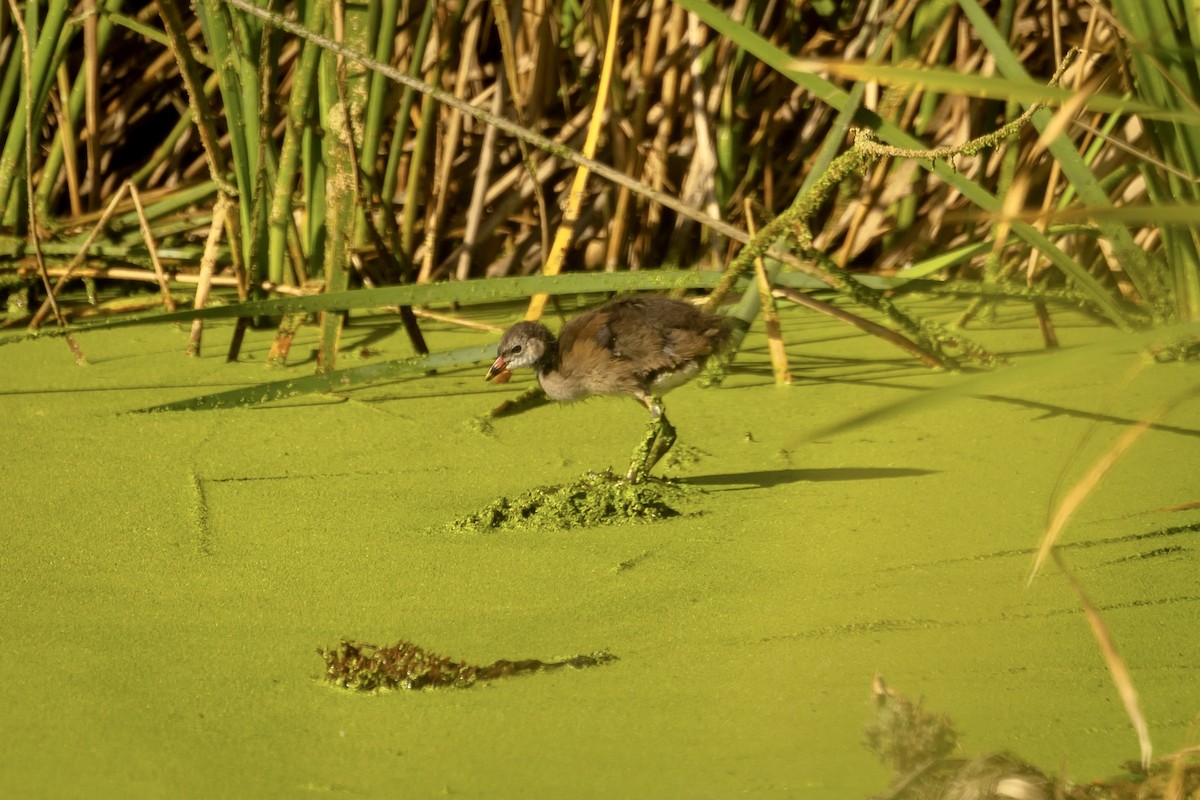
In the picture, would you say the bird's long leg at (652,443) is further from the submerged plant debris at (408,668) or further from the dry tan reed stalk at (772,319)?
the submerged plant debris at (408,668)

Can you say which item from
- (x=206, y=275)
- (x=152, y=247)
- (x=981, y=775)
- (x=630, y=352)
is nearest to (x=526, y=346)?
(x=630, y=352)

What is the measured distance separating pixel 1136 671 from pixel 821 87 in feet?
4.34

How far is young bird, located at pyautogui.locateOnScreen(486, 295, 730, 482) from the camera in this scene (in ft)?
9.71

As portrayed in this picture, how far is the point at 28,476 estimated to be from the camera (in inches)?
114

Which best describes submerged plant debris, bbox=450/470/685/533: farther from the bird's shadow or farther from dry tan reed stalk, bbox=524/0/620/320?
dry tan reed stalk, bbox=524/0/620/320

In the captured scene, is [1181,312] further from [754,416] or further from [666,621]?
[666,621]

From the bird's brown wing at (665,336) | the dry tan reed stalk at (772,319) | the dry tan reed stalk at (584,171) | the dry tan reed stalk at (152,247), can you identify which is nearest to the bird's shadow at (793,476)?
the bird's brown wing at (665,336)

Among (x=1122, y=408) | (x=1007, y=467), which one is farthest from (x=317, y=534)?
(x=1122, y=408)

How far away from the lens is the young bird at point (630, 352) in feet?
9.71

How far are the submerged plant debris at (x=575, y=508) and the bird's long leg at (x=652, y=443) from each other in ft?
0.18

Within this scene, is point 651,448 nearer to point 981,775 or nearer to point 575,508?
point 575,508

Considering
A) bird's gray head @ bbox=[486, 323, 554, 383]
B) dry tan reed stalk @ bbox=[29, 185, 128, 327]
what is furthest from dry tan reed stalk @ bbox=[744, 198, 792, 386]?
dry tan reed stalk @ bbox=[29, 185, 128, 327]

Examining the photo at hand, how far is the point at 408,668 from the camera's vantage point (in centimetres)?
197

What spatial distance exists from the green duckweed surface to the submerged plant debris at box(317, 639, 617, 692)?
25 millimetres
